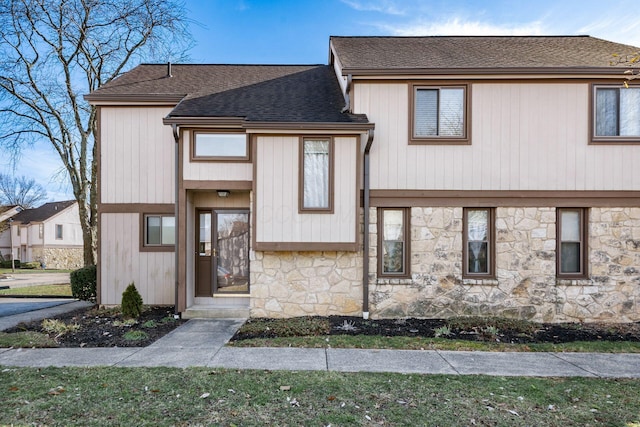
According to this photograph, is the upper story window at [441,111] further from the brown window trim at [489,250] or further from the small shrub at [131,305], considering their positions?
the small shrub at [131,305]

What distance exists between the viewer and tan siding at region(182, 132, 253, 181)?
7457 millimetres

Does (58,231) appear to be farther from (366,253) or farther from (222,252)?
(366,253)

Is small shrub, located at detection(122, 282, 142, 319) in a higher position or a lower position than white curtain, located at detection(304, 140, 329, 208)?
lower

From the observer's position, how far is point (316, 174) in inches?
281

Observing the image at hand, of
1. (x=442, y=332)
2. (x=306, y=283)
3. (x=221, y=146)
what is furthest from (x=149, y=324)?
(x=442, y=332)

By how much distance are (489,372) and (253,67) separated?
10.2 m

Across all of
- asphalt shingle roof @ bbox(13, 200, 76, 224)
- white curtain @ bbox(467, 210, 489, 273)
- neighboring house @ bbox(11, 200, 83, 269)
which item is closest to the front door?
white curtain @ bbox(467, 210, 489, 273)

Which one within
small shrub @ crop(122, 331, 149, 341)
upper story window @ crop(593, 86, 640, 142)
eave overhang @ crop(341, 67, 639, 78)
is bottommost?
small shrub @ crop(122, 331, 149, 341)

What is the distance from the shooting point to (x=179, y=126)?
7324 mm

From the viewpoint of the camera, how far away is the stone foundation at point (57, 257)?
31.3 m

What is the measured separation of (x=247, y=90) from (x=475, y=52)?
5653 mm

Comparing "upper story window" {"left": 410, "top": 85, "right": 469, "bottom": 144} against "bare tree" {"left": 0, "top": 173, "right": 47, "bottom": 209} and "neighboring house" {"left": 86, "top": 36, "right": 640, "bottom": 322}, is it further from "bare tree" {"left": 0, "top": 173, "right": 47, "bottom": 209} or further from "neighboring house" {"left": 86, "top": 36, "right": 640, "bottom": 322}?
"bare tree" {"left": 0, "top": 173, "right": 47, "bottom": 209}

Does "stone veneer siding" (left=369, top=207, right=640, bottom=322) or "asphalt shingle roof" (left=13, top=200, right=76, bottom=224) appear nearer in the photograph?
"stone veneer siding" (left=369, top=207, right=640, bottom=322)

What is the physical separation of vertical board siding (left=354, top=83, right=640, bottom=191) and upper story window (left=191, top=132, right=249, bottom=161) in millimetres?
2794
